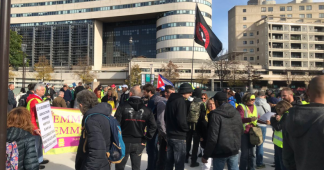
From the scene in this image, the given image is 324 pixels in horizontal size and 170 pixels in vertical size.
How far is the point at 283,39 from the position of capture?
70.6 m

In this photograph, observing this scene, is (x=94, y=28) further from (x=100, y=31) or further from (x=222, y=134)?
(x=222, y=134)

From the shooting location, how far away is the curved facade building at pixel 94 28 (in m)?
68.7

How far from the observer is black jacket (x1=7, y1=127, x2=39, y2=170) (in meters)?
2.86

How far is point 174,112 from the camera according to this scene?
420cm

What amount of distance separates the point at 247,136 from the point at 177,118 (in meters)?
2.07

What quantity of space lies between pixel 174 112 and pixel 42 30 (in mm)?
83545

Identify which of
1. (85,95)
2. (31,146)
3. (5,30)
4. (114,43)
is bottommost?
(31,146)

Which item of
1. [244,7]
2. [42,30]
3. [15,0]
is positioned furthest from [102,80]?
[244,7]

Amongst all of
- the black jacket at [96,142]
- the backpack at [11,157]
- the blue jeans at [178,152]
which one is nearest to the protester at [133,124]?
the blue jeans at [178,152]

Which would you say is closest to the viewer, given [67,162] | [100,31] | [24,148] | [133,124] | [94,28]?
[24,148]

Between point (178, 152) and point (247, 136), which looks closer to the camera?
point (178, 152)

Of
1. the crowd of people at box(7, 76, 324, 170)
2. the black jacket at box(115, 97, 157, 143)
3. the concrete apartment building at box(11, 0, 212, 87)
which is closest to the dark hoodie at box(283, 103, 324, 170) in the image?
the crowd of people at box(7, 76, 324, 170)

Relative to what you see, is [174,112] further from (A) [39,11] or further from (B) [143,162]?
(A) [39,11]

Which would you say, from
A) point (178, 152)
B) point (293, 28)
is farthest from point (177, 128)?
point (293, 28)
